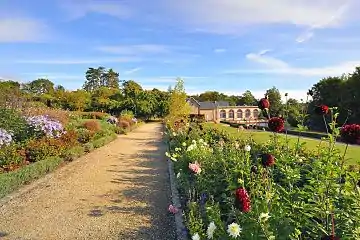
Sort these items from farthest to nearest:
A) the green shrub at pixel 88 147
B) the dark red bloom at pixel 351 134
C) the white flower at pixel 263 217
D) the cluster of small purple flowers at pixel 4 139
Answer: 1. the green shrub at pixel 88 147
2. the cluster of small purple flowers at pixel 4 139
3. the white flower at pixel 263 217
4. the dark red bloom at pixel 351 134

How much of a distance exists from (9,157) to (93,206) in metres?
3.56

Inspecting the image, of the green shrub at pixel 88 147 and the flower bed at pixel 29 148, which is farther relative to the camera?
the green shrub at pixel 88 147

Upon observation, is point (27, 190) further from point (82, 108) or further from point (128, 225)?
point (82, 108)

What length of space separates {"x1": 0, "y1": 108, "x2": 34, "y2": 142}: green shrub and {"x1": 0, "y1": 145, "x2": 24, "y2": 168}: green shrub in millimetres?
2359

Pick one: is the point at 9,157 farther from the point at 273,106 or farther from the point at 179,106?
the point at 179,106

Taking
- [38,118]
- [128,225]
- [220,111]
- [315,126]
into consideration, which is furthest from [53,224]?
[220,111]

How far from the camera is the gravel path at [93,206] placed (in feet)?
15.7

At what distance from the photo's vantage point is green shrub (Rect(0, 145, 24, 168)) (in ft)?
26.7

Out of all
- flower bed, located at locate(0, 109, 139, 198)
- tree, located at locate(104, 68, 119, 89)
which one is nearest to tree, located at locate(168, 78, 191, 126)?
flower bed, located at locate(0, 109, 139, 198)

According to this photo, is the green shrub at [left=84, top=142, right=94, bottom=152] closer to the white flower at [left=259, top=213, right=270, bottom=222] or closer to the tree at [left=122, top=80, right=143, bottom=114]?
the white flower at [left=259, top=213, right=270, bottom=222]

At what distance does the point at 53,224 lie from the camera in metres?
5.11

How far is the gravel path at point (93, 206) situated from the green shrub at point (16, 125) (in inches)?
104

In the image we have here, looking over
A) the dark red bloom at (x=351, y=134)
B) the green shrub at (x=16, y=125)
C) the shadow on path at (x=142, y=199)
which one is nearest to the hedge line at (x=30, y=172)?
the shadow on path at (x=142, y=199)

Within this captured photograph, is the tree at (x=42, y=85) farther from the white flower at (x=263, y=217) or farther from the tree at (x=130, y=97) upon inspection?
the white flower at (x=263, y=217)
